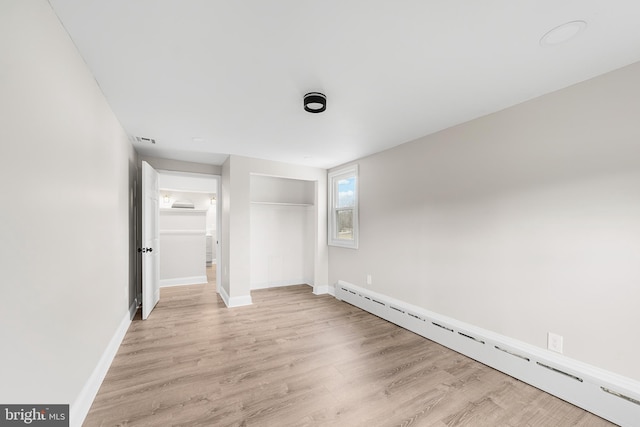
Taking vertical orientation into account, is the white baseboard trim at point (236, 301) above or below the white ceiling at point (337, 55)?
below

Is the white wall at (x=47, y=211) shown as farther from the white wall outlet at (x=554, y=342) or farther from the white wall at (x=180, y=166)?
the white wall outlet at (x=554, y=342)

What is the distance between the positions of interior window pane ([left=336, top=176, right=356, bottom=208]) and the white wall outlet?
2.94 m

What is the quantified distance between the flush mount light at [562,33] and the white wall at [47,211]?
2.52 meters

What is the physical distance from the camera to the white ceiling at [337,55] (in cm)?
131

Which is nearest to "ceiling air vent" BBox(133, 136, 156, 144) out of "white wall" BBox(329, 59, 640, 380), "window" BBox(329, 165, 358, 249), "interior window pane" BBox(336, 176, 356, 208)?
"window" BBox(329, 165, 358, 249)

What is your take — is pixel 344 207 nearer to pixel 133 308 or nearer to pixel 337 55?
pixel 337 55

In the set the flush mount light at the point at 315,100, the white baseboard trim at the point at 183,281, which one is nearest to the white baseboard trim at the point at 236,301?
the white baseboard trim at the point at 183,281

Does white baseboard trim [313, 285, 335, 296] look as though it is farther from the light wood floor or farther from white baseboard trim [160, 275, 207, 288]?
white baseboard trim [160, 275, 207, 288]

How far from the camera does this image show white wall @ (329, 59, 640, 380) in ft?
5.86

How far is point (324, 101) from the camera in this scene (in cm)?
211

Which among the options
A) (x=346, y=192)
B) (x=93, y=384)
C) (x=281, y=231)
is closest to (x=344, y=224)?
(x=346, y=192)

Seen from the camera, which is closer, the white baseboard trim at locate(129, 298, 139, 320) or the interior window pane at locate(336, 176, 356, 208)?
the white baseboard trim at locate(129, 298, 139, 320)

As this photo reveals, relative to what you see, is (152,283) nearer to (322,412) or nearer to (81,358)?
(81,358)

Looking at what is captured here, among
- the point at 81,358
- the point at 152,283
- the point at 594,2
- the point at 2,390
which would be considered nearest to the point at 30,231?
the point at 2,390
